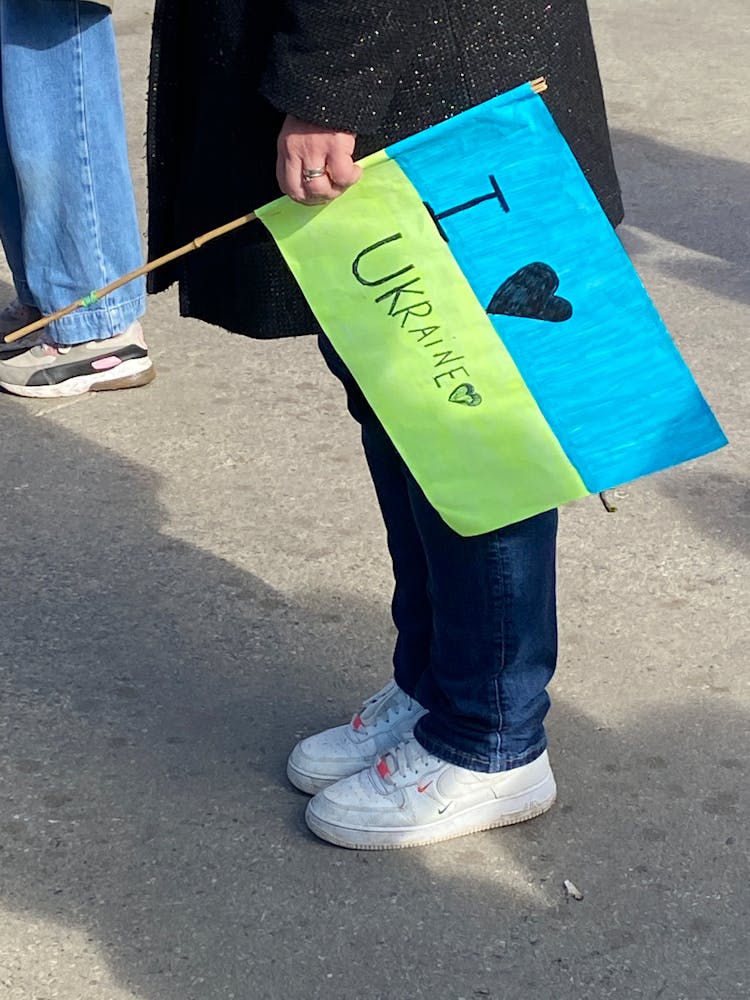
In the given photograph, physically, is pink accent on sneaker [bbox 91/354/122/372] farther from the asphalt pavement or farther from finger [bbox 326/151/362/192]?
finger [bbox 326/151/362/192]

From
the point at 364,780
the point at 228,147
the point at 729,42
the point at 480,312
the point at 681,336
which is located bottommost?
the point at 729,42

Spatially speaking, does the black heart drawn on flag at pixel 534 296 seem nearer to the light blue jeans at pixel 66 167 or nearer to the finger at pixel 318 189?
the finger at pixel 318 189

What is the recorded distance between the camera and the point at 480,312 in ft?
5.91

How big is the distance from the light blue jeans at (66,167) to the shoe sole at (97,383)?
0.30 ft

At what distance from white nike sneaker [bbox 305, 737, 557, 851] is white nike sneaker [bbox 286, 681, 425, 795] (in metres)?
0.08

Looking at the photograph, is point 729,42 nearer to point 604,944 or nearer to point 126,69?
point 126,69

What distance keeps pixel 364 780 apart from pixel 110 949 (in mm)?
441

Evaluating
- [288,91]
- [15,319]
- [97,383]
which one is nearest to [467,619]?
[288,91]

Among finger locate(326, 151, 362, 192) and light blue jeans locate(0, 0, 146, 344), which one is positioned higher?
finger locate(326, 151, 362, 192)

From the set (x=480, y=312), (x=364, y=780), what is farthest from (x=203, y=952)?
(x=480, y=312)

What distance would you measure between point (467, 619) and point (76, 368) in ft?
5.99

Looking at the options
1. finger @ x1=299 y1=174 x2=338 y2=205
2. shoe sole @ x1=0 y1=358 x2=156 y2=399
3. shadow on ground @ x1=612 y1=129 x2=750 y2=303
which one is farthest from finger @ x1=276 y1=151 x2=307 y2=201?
shadow on ground @ x1=612 y1=129 x2=750 y2=303

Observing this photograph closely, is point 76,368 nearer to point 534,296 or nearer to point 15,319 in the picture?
point 15,319

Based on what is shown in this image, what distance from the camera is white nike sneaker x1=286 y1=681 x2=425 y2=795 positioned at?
7.45 feet
